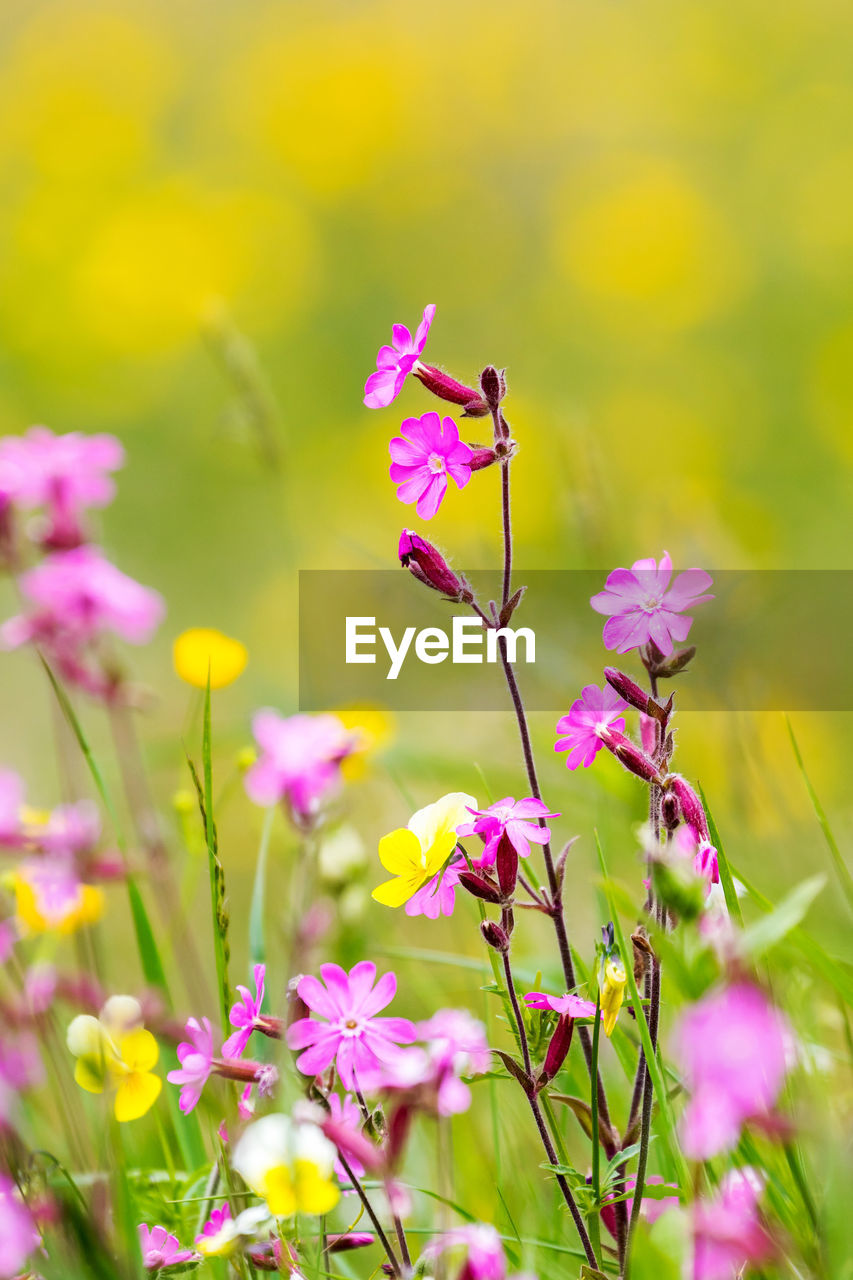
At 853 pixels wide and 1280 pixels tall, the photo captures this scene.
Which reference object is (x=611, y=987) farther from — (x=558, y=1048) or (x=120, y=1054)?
(x=120, y=1054)

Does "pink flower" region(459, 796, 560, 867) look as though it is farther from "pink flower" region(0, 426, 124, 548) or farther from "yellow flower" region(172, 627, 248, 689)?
"yellow flower" region(172, 627, 248, 689)

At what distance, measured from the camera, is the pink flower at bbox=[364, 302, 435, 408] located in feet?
2.25

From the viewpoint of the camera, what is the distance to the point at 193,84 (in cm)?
520

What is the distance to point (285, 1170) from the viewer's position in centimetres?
53

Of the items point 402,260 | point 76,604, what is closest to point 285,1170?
point 76,604

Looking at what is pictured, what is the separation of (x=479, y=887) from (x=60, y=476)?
40 centimetres

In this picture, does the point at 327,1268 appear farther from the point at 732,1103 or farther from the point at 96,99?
the point at 96,99

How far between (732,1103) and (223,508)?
3663 millimetres

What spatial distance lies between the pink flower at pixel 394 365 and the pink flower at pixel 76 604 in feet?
0.57

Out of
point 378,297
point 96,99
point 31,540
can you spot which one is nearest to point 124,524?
point 378,297

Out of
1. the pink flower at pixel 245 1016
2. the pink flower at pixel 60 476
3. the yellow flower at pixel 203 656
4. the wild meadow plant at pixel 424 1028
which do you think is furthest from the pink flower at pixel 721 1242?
the yellow flower at pixel 203 656

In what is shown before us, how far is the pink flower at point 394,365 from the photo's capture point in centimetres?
69

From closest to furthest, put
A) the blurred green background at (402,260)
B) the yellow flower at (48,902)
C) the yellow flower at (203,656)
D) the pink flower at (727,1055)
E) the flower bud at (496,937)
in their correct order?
the pink flower at (727,1055)
the flower bud at (496,937)
the yellow flower at (48,902)
the yellow flower at (203,656)
the blurred green background at (402,260)

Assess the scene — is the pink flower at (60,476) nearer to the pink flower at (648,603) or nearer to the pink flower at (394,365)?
the pink flower at (394,365)
